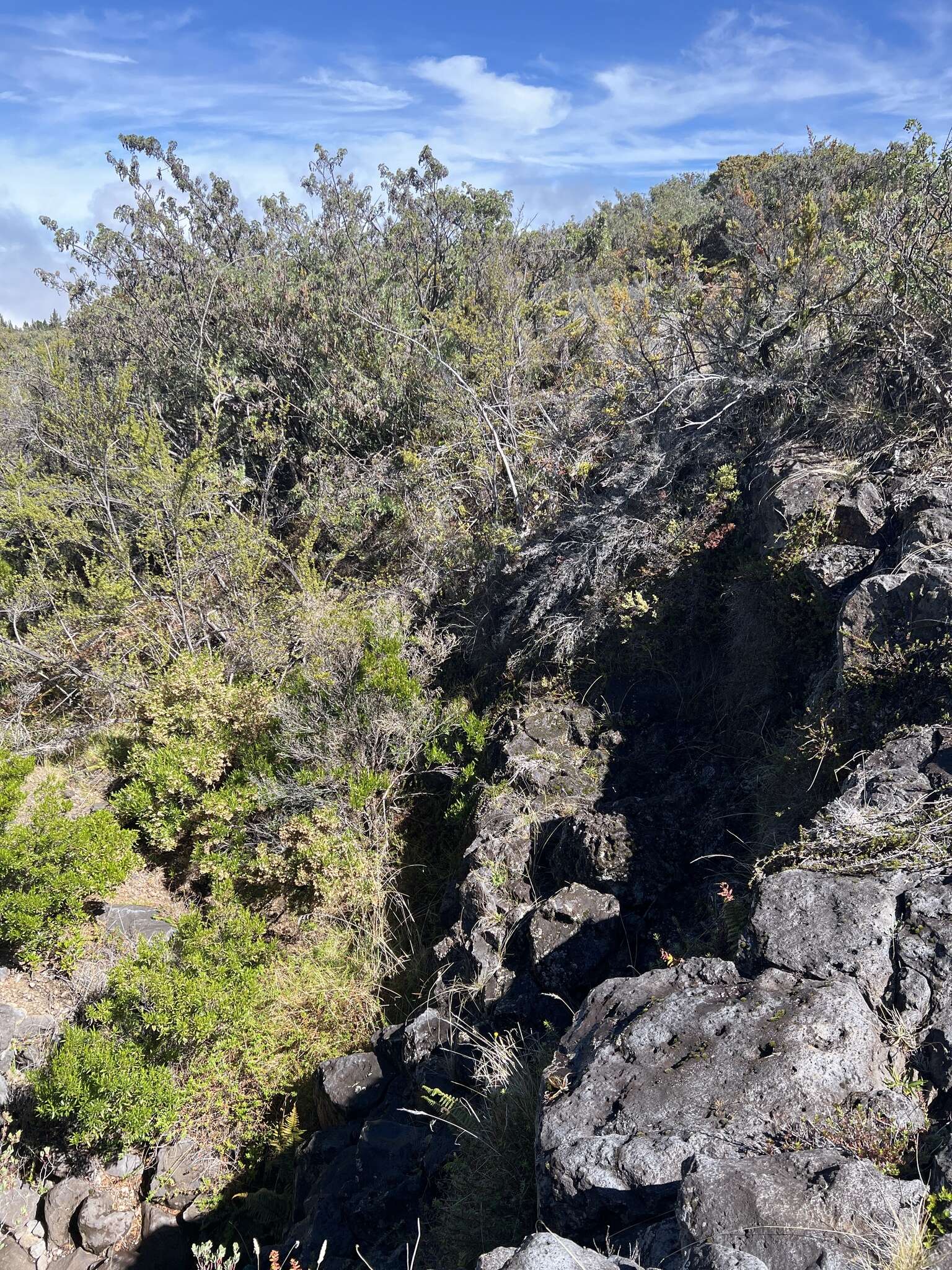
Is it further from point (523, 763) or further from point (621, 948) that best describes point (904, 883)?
point (523, 763)

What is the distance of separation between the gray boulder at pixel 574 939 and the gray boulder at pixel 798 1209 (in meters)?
2.45

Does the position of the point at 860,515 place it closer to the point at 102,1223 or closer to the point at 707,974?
the point at 707,974

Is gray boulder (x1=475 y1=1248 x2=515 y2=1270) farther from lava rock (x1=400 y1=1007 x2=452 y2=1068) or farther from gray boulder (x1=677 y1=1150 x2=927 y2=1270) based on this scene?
lava rock (x1=400 y1=1007 x2=452 y2=1068)

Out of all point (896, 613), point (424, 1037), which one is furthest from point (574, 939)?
point (896, 613)

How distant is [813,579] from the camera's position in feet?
16.9

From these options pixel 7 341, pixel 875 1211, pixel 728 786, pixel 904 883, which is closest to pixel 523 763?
pixel 728 786

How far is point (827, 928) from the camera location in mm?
2795

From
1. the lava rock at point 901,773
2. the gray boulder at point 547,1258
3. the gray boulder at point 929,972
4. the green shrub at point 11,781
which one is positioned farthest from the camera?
the green shrub at point 11,781

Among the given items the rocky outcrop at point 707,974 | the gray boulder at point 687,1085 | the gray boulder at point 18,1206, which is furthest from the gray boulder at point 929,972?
the gray boulder at point 18,1206

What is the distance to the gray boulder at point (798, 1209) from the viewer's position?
1828mm

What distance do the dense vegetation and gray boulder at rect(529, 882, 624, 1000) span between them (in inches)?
60.0

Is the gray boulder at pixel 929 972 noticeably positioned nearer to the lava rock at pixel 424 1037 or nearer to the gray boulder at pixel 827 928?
the gray boulder at pixel 827 928

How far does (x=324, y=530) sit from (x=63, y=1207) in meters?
7.88

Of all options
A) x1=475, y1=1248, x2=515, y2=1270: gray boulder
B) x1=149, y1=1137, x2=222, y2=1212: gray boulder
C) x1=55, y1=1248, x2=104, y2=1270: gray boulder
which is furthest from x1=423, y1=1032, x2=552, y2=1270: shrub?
x1=55, y1=1248, x2=104, y2=1270: gray boulder
